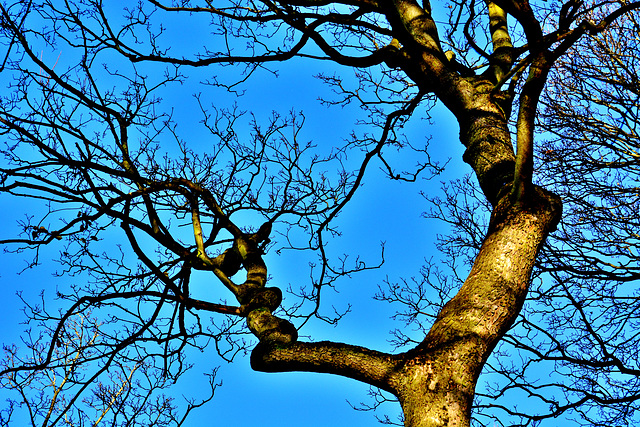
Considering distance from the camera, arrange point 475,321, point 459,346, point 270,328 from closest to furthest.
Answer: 1. point 459,346
2. point 475,321
3. point 270,328

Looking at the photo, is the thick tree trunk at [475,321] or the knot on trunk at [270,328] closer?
the thick tree trunk at [475,321]

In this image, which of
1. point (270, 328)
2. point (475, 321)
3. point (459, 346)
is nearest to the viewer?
point (459, 346)

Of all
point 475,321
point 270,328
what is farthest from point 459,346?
point 270,328

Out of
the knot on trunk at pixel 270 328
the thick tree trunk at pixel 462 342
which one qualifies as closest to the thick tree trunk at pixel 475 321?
the thick tree trunk at pixel 462 342

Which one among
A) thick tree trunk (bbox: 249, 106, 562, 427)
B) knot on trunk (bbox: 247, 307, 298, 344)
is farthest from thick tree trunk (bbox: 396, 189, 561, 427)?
knot on trunk (bbox: 247, 307, 298, 344)

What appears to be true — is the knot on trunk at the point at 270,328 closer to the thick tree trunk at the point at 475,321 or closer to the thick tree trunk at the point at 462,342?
the thick tree trunk at the point at 462,342

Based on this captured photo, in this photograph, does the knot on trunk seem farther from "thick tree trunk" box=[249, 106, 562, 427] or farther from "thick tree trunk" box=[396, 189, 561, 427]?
"thick tree trunk" box=[396, 189, 561, 427]

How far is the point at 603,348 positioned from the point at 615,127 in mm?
2164

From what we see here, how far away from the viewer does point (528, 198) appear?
2879 millimetres

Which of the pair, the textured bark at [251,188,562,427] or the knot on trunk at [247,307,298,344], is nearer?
the textured bark at [251,188,562,427]

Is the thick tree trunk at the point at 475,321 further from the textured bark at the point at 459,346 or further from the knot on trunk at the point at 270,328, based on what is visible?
the knot on trunk at the point at 270,328

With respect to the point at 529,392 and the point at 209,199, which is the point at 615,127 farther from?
the point at 209,199

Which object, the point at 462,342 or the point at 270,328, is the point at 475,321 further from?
the point at 270,328

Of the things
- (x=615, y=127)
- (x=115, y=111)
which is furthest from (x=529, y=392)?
(x=115, y=111)
